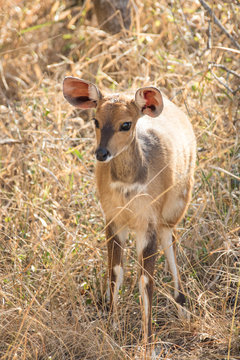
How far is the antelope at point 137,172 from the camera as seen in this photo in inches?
156

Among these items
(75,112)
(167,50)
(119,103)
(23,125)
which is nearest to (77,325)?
(119,103)

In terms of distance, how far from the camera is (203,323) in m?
4.23

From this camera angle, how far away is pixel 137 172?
13.6ft

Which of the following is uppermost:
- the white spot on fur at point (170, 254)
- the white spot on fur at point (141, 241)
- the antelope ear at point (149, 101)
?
the antelope ear at point (149, 101)

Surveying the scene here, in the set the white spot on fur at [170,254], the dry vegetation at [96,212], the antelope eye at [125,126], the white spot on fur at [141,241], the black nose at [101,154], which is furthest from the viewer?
the white spot on fur at [170,254]

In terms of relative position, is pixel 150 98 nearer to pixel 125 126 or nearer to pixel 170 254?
pixel 125 126

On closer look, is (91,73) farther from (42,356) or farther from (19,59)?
(42,356)

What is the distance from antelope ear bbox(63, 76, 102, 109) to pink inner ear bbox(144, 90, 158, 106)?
0.32 metres

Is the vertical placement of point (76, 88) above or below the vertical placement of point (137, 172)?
above

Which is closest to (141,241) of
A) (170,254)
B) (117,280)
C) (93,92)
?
(117,280)

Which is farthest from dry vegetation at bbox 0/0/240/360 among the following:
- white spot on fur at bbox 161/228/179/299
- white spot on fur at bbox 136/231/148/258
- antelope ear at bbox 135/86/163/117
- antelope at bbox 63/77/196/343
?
antelope ear at bbox 135/86/163/117

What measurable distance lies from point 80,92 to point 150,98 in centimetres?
51

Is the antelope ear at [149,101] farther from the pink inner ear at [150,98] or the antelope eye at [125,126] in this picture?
the antelope eye at [125,126]

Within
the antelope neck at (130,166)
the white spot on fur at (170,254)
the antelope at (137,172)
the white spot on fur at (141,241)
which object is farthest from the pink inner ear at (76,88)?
the white spot on fur at (170,254)
